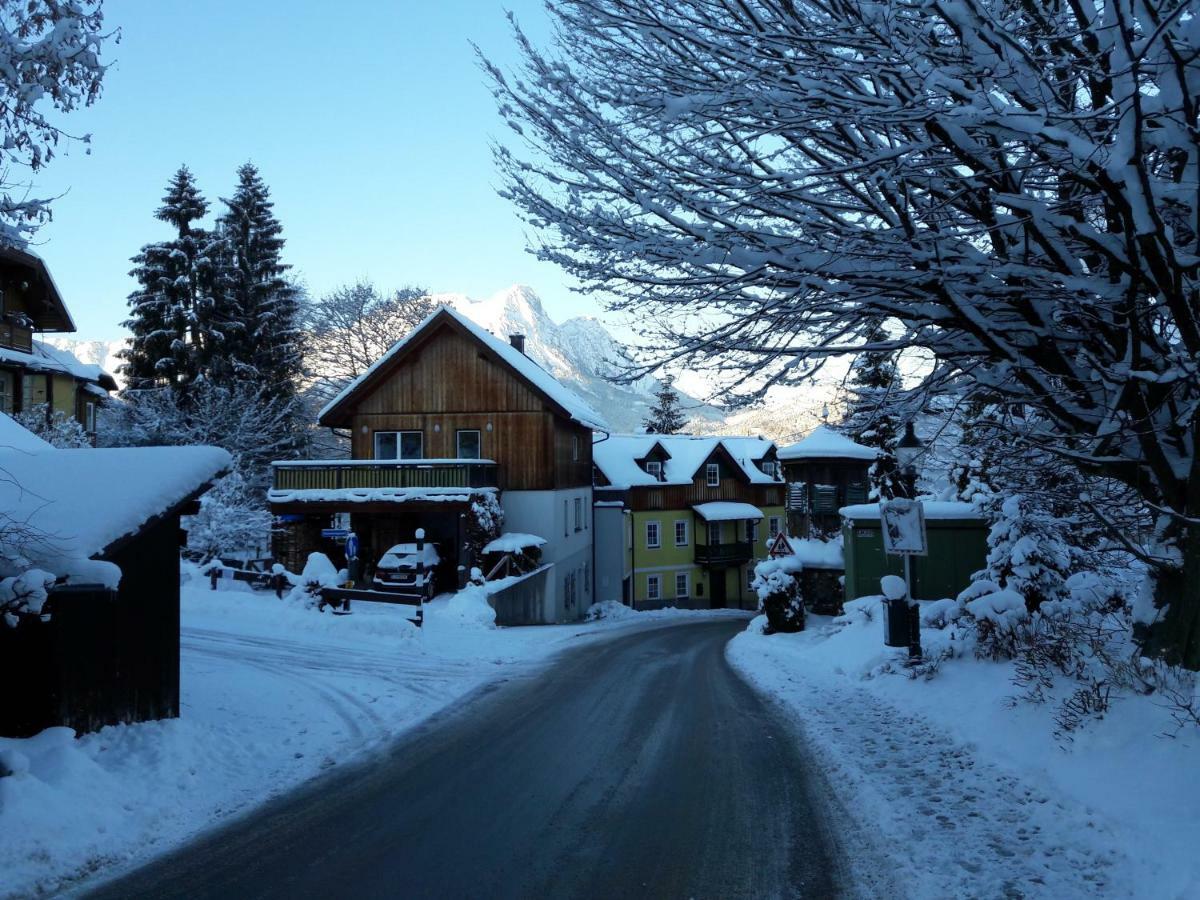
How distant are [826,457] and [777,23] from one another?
34700 mm

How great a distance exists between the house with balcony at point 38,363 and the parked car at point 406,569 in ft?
36.0

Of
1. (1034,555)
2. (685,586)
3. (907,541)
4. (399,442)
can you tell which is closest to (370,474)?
(399,442)

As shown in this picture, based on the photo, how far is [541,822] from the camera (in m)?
6.66

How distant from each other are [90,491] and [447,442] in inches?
866

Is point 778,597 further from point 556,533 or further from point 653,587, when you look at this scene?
point 653,587

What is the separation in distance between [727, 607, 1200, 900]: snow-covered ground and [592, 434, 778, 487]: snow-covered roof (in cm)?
3508

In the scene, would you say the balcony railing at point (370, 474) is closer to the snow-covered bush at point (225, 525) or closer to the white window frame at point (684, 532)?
the snow-covered bush at point (225, 525)

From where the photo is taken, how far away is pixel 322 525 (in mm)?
29844

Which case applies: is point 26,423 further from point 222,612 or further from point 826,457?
point 826,457

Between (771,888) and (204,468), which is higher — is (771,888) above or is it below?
below

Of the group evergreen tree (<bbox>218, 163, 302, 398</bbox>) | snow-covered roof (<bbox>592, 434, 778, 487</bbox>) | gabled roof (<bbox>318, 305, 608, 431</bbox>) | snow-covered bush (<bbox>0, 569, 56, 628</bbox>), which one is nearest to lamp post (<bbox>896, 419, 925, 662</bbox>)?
snow-covered bush (<bbox>0, 569, 56, 628</bbox>)

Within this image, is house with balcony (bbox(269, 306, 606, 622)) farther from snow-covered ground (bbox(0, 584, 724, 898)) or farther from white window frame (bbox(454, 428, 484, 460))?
snow-covered ground (bbox(0, 584, 724, 898))

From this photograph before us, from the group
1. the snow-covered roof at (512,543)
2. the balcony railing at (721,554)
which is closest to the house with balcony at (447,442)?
the snow-covered roof at (512,543)

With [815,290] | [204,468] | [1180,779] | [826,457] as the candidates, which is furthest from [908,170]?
[826,457]
